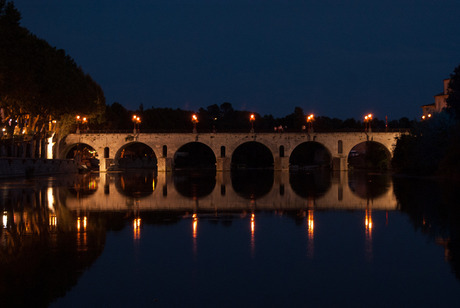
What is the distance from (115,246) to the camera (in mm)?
9398

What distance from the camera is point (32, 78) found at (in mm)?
37906

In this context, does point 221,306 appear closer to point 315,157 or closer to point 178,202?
point 178,202

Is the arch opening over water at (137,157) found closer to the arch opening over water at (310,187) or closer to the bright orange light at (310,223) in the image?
the arch opening over water at (310,187)

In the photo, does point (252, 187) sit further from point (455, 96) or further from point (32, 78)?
point (455, 96)

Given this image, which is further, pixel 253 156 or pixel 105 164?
pixel 253 156

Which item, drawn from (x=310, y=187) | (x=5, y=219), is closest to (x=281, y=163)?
(x=310, y=187)

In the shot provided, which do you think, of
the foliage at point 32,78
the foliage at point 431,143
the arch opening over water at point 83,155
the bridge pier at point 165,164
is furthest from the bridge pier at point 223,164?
the foliage at point 431,143

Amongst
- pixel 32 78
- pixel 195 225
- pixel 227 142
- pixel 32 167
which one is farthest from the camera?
pixel 227 142

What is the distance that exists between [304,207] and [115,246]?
8.48 meters

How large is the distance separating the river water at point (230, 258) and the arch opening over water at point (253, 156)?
74681 millimetres

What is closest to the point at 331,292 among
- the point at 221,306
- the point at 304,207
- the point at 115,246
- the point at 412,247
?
the point at 221,306

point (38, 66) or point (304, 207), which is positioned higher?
point (38, 66)

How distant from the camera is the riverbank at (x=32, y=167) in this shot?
4028cm

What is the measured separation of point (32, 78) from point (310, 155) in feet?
214
